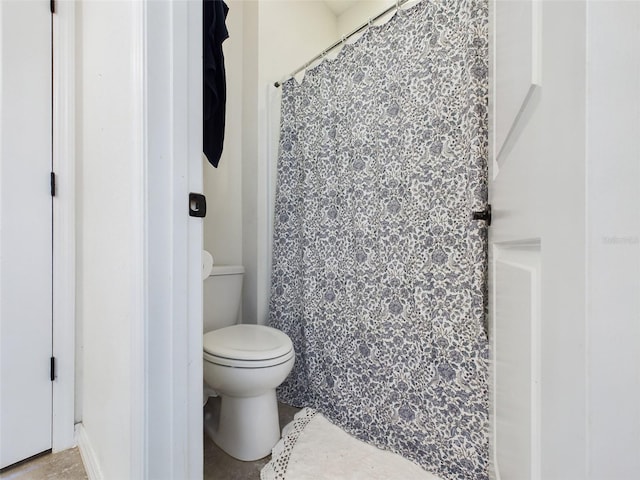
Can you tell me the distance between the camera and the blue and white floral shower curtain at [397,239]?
0.98 meters

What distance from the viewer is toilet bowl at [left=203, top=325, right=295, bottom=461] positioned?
3.51ft

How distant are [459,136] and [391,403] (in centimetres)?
107
